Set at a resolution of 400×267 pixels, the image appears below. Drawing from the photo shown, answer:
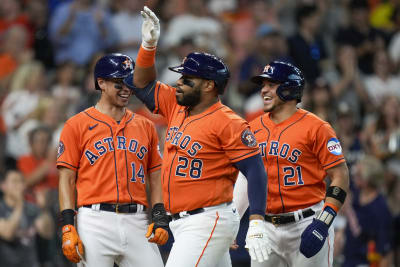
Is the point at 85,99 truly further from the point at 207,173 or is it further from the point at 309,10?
the point at 207,173

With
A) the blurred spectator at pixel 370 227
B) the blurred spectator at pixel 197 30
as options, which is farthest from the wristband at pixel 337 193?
the blurred spectator at pixel 197 30

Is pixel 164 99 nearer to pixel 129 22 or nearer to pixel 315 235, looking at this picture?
pixel 315 235

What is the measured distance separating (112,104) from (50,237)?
3.73 metres

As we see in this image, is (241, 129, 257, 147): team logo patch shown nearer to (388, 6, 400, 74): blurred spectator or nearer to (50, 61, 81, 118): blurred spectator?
(50, 61, 81, 118): blurred spectator

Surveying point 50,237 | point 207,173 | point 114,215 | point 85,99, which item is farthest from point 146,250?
point 85,99

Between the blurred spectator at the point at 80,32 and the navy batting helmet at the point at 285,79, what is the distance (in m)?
5.83

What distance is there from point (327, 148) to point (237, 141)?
0.87 meters

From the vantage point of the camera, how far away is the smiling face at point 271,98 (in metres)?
6.40

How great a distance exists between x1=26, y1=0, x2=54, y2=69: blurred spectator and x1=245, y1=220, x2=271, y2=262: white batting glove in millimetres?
7326

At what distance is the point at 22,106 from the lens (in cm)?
1112

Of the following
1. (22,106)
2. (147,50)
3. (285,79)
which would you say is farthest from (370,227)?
(22,106)

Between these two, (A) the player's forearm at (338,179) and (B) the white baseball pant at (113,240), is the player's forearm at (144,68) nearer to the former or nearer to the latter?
(B) the white baseball pant at (113,240)

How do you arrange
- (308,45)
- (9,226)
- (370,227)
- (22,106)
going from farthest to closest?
(308,45) < (22,106) < (370,227) < (9,226)

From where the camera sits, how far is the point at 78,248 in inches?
231
